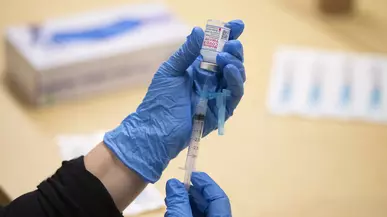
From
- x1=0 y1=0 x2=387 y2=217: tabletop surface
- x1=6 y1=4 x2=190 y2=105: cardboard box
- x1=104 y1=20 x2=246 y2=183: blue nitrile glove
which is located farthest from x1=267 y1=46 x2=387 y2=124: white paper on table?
x1=104 y1=20 x2=246 y2=183: blue nitrile glove

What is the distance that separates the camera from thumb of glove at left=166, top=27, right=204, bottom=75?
46.0 inches

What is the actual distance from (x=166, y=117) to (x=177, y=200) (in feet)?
0.51

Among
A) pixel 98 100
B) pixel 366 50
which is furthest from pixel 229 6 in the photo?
pixel 98 100

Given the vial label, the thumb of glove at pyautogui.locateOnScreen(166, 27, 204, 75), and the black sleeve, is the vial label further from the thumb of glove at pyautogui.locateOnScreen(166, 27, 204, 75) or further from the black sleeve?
the black sleeve

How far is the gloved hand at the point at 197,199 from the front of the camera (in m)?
1.14

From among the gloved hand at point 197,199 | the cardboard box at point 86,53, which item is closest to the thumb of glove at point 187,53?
the gloved hand at point 197,199

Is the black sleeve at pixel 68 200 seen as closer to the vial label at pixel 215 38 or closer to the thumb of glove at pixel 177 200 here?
the thumb of glove at pixel 177 200

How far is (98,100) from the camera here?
1812mm

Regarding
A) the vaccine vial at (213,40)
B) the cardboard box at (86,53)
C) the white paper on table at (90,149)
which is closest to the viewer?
the vaccine vial at (213,40)

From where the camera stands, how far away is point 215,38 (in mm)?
1140

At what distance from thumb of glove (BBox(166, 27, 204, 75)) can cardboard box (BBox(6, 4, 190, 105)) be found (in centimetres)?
58

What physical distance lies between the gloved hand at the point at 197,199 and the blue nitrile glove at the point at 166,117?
6cm

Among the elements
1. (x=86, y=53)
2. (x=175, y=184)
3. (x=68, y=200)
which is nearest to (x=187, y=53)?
(x=175, y=184)

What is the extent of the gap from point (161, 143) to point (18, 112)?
26.2 inches
